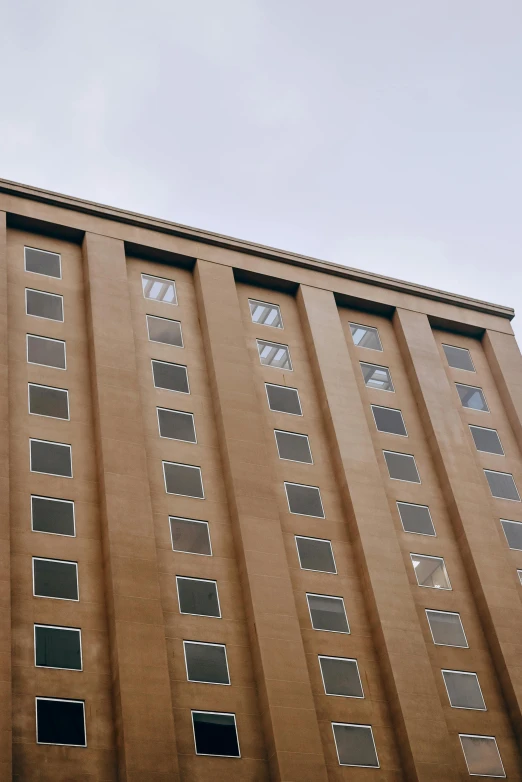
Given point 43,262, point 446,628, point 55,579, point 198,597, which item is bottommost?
point 446,628

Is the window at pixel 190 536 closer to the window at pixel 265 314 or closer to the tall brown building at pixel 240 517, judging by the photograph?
the tall brown building at pixel 240 517

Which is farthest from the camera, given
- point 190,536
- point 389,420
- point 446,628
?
point 389,420

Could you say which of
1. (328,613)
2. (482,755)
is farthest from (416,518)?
(482,755)

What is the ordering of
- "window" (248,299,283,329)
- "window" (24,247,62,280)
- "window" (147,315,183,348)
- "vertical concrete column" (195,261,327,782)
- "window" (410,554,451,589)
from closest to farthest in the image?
"vertical concrete column" (195,261,327,782), "window" (410,554,451,589), "window" (147,315,183,348), "window" (24,247,62,280), "window" (248,299,283,329)

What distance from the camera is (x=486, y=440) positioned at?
1944 inches

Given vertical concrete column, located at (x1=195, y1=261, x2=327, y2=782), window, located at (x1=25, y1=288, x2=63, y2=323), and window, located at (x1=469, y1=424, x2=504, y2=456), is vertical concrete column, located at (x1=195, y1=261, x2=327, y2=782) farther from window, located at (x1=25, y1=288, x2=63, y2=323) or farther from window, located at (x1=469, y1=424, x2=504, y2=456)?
window, located at (x1=469, y1=424, x2=504, y2=456)

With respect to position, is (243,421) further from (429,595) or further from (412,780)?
(412,780)

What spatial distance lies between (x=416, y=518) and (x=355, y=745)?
474 inches

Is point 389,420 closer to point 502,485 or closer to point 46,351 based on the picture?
point 502,485

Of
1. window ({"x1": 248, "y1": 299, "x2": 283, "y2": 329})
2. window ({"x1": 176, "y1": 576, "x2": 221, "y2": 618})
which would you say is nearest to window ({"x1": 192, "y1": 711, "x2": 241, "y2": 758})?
window ({"x1": 176, "y1": 576, "x2": 221, "y2": 618})

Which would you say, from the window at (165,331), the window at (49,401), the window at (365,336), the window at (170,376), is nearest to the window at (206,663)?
the window at (49,401)

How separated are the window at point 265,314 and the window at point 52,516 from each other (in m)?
16.4

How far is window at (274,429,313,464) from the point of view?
4344 centimetres

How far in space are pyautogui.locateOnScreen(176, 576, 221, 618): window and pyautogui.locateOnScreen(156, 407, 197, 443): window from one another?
7184 millimetres
